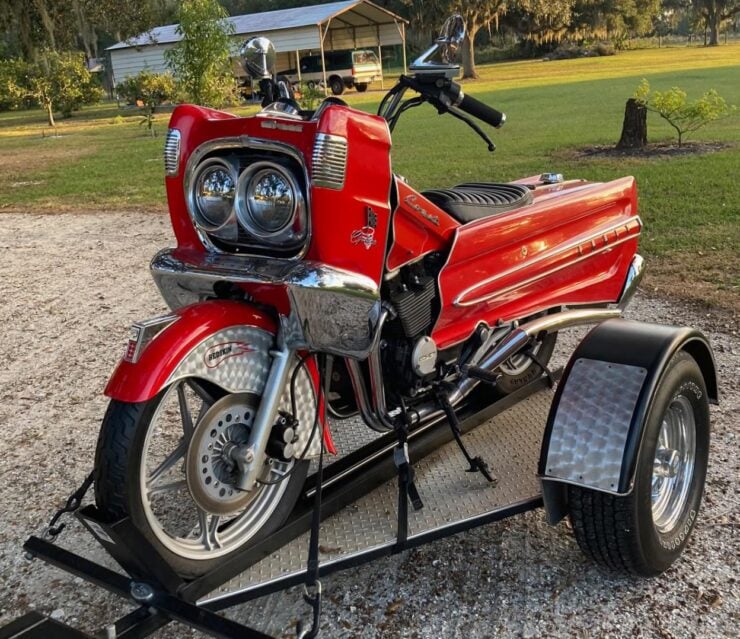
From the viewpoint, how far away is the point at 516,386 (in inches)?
169

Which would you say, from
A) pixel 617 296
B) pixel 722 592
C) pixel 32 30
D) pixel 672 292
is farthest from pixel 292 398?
pixel 32 30

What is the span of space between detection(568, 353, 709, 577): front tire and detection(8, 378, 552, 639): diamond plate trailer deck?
0.93 ft

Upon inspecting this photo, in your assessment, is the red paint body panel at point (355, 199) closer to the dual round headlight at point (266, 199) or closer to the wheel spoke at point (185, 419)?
the dual round headlight at point (266, 199)

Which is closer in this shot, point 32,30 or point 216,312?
point 216,312

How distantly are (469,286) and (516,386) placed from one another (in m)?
1.18

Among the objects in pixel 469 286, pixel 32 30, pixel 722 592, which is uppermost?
pixel 32 30

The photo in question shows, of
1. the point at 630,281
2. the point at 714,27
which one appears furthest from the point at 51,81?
the point at 714,27

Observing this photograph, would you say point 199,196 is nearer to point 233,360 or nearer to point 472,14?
point 233,360

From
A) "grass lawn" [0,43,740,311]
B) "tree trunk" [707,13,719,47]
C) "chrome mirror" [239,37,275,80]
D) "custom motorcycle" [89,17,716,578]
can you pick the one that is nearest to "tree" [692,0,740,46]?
"tree trunk" [707,13,719,47]

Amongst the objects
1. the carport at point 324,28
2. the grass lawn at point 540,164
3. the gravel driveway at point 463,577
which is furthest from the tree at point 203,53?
the carport at point 324,28

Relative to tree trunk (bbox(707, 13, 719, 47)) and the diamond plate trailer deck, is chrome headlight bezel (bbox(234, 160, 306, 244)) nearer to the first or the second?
the diamond plate trailer deck

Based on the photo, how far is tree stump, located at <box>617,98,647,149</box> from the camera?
42.9 ft

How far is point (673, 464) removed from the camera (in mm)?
3092

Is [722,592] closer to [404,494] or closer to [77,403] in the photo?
[404,494]
